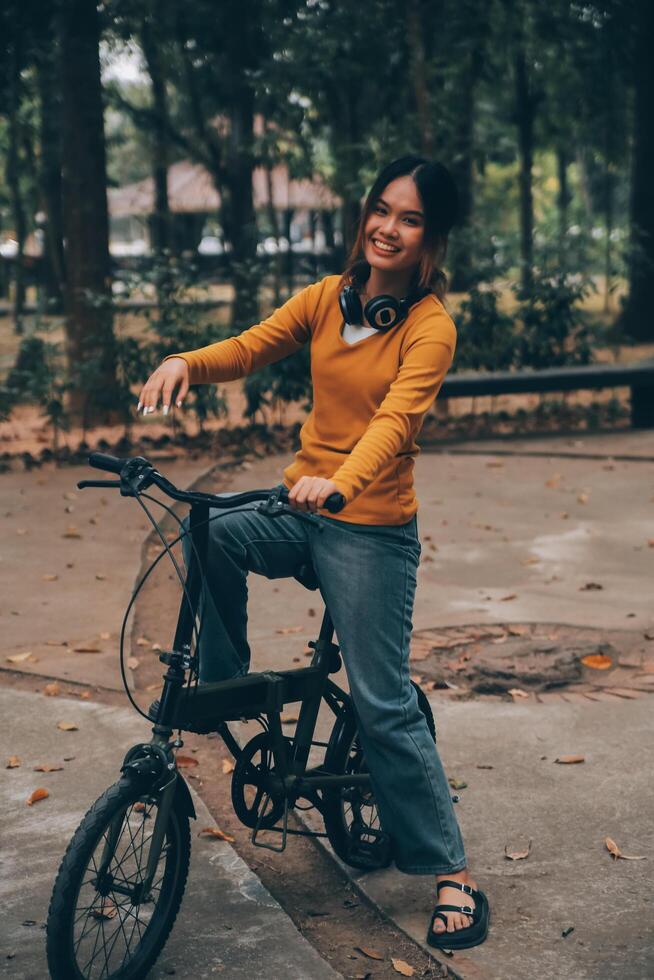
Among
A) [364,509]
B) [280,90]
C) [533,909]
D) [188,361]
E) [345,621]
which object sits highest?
[280,90]

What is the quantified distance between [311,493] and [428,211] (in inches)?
37.7

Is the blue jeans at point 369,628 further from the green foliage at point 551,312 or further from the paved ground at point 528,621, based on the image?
the green foliage at point 551,312

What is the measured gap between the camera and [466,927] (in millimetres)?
3449

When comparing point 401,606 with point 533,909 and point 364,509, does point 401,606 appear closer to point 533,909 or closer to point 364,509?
point 364,509

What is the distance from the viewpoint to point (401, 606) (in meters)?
3.42

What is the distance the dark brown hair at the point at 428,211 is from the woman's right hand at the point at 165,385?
52 centimetres

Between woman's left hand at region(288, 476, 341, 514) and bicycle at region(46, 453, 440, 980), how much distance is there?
0.07 feet

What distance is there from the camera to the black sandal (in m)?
3.42

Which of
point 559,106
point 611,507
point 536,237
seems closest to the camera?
point 611,507

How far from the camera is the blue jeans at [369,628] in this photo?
338 centimetres

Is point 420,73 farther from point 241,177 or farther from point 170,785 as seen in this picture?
point 170,785

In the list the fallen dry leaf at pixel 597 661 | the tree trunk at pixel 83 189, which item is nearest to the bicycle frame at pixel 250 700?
the fallen dry leaf at pixel 597 661

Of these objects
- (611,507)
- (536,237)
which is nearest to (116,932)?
(611,507)

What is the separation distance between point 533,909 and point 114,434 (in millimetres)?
8976
